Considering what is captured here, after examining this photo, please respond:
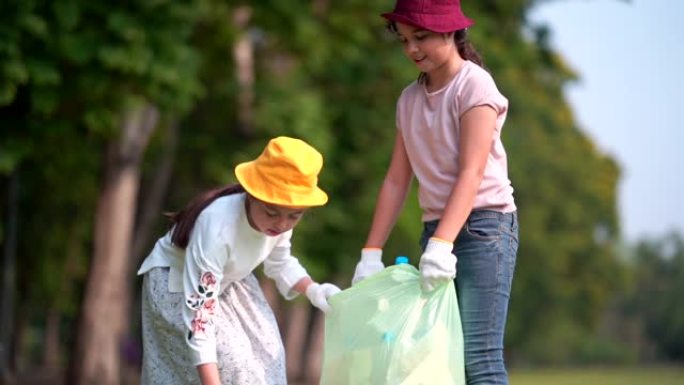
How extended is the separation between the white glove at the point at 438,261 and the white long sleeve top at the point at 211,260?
73 centimetres

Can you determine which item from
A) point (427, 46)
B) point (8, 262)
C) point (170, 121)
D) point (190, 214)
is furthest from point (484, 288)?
point (8, 262)

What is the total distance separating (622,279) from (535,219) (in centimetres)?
1124

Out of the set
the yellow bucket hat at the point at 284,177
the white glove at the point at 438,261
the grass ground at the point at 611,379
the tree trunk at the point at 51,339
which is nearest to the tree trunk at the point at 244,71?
the grass ground at the point at 611,379

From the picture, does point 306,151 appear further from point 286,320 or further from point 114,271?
point 286,320

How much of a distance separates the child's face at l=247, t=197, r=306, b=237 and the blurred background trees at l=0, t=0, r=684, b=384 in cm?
702

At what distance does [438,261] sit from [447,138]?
0.46 m

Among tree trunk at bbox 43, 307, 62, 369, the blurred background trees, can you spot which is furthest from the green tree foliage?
tree trunk at bbox 43, 307, 62, 369

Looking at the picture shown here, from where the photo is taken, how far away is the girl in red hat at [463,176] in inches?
199

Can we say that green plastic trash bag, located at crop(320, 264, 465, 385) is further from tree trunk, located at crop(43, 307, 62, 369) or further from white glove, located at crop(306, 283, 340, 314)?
tree trunk, located at crop(43, 307, 62, 369)

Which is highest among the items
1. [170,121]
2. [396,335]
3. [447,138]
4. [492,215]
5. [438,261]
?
[170,121]

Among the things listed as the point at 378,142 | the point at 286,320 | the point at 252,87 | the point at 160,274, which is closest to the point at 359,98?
the point at 378,142

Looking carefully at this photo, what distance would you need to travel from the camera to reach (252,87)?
19203mm

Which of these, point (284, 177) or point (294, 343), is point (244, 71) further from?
point (284, 177)

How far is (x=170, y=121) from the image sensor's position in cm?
1886
